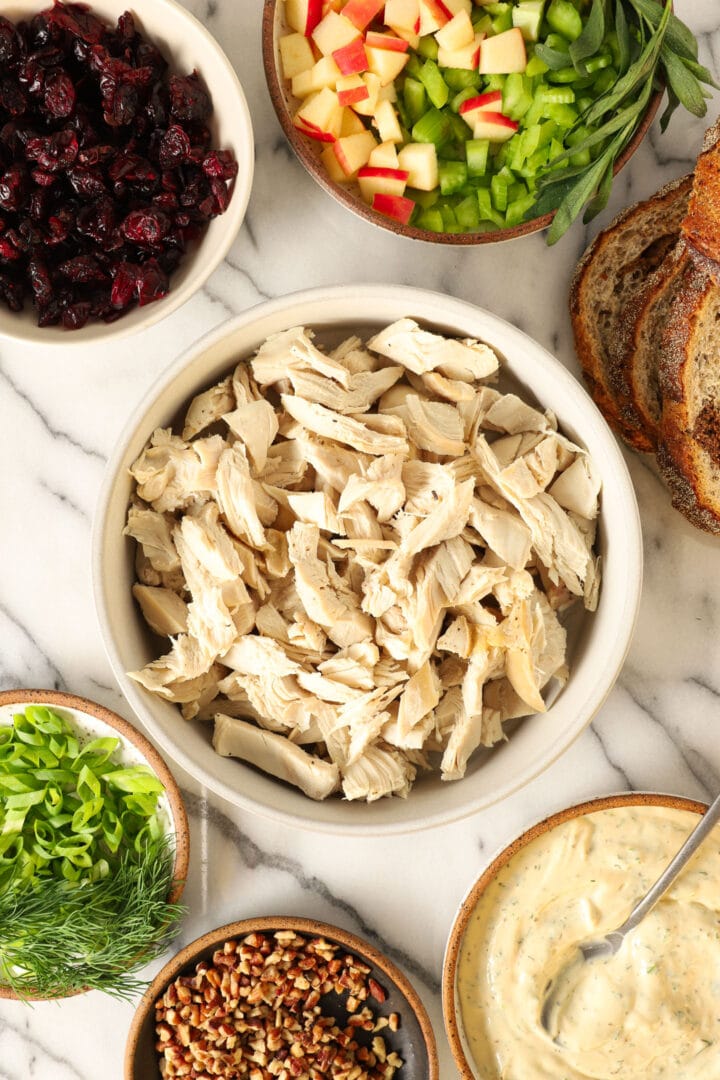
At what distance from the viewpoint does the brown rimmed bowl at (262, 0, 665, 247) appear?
1.76 m

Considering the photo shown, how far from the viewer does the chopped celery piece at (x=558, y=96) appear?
1769 mm

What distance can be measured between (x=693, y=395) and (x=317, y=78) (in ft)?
3.00

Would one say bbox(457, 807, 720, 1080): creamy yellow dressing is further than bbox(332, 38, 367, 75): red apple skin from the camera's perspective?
Yes

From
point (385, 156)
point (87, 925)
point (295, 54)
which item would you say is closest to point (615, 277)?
point (385, 156)

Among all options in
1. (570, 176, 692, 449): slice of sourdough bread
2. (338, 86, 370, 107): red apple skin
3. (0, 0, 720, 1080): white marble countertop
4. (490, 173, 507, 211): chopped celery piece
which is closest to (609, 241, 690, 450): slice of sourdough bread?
(570, 176, 692, 449): slice of sourdough bread

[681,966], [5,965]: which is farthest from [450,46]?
[5,965]

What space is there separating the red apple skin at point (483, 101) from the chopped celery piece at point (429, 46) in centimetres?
11

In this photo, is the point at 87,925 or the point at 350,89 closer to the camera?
the point at 350,89

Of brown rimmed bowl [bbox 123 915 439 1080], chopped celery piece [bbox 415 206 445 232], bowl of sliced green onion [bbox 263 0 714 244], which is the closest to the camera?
bowl of sliced green onion [bbox 263 0 714 244]

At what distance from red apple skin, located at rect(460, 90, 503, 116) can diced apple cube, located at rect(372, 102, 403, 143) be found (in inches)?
5.2

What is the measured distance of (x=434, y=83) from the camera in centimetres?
179

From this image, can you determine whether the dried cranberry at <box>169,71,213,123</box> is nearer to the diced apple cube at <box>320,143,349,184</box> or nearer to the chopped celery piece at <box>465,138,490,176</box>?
the diced apple cube at <box>320,143,349,184</box>

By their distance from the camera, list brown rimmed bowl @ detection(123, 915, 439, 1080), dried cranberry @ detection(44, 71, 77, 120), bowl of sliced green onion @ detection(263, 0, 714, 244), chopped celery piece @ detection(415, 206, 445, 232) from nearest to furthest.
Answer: dried cranberry @ detection(44, 71, 77, 120) → bowl of sliced green onion @ detection(263, 0, 714, 244) → chopped celery piece @ detection(415, 206, 445, 232) → brown rimmed bowl @ detection(123, 915, 439, 1080)

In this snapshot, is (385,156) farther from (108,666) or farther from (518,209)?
(108,666)
